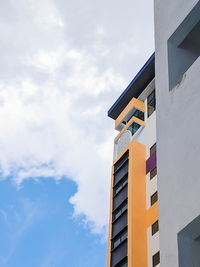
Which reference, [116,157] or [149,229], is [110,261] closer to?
[149,229]

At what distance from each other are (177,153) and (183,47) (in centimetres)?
202

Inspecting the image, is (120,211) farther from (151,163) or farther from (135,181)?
(151,163)

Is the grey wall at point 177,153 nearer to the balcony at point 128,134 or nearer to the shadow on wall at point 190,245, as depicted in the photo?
the shadow on wall at point 190,245

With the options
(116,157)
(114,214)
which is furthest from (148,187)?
(116,157)

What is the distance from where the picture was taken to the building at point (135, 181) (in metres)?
26.6

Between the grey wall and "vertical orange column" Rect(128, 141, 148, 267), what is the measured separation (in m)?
20.3

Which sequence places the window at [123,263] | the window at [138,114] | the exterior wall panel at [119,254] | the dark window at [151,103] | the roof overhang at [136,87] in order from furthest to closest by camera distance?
the window at [138,114]
the roof overhang at [136,87]
the dark window at [151,103]
the exterior wall panel at [119,254]
the window at [123,263]

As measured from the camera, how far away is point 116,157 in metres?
34.7

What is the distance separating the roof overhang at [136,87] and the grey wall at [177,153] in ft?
94.5

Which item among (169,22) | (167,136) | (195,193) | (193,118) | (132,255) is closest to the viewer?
(195,193)

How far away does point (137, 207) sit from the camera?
28.5 metres

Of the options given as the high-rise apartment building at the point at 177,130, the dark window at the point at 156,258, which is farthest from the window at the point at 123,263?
the high-rise apartment building at the point at 177,130

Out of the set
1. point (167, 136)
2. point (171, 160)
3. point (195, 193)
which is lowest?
point (195, 193)

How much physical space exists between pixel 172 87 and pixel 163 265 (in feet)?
7.65
